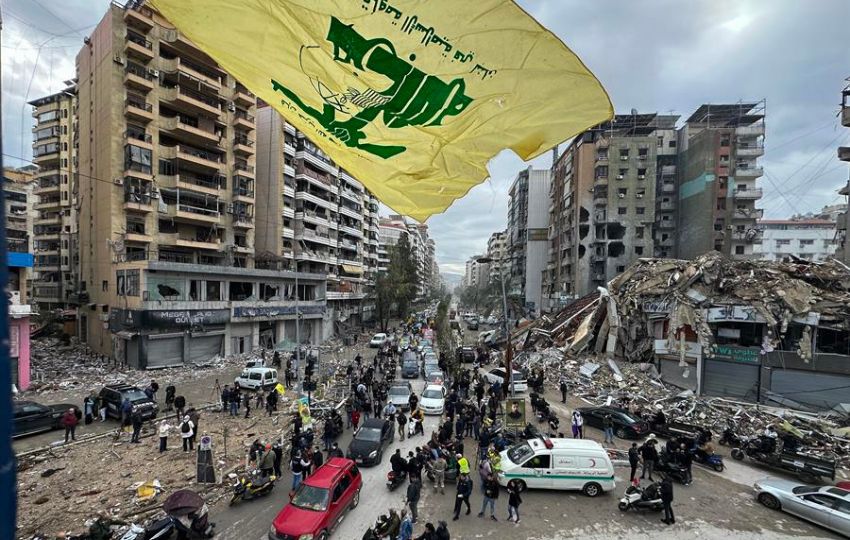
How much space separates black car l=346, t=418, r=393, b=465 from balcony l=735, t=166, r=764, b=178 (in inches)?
2120

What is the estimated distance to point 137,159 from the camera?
30.0 meters

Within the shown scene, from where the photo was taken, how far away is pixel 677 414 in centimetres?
1922

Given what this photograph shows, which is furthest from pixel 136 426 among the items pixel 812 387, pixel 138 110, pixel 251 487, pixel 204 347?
pixel 812 387

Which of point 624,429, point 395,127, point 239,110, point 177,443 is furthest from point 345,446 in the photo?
point 239,110

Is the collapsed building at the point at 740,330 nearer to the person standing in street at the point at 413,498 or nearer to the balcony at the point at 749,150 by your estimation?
the person standing in street at the point at 413,498

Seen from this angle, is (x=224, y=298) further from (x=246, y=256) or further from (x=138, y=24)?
(x=138, y=24)

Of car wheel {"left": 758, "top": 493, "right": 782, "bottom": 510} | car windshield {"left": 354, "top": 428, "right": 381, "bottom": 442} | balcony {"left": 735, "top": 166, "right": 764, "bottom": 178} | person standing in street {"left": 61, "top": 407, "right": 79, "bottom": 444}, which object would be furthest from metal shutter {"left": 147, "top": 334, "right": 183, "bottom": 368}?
balcony {"left": 735, "top": 166, "right": 764, "bottom": 178}

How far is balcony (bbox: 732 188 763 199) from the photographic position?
4653 centimetres

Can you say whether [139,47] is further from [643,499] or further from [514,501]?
[643,499]

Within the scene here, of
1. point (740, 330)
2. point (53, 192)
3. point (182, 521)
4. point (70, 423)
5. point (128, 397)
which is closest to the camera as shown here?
point (182, 521)

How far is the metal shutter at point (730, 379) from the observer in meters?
21.0

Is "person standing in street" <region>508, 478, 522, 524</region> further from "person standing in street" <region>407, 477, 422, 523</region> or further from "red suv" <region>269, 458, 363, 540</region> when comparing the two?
"red suv" <region>269, 458, 363, 540</region>

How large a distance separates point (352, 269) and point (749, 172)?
167ft

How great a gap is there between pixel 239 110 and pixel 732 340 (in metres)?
43.0
